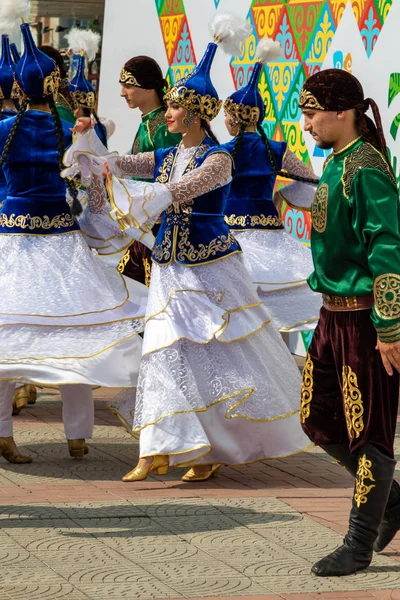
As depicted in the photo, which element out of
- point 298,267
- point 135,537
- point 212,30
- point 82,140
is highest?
point 212,30

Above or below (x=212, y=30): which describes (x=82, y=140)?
below

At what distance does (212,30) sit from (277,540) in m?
3.05

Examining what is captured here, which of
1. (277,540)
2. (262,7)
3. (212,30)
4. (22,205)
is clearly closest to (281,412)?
(277,540)

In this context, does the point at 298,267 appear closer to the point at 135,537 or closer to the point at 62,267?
the point at 62,267

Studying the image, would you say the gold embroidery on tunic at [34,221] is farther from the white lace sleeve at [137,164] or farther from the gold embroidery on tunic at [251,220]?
the gold embroidery on tunic at [251,220]

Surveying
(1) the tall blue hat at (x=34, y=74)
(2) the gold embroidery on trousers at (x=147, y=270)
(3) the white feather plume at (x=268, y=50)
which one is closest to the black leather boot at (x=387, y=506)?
(1) the tall blue hat at (x=34, y=74)

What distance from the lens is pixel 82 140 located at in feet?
19.4

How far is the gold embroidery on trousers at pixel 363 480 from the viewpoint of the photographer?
4.59 m

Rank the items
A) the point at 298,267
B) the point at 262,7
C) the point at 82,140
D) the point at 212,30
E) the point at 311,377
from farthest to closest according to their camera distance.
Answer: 1. the point at 262,7
2. the point at 298,267
3. the point at 212,30
4. the point at 82,140
5. the point at 311,377

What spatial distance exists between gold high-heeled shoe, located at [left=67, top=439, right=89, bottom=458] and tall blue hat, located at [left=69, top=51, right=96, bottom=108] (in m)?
2.79

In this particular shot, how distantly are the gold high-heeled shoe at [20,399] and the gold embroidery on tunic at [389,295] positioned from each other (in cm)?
385

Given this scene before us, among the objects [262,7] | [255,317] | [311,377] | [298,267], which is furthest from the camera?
[262,7]

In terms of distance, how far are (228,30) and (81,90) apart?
1.89 metres

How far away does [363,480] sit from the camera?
4.61 metres
